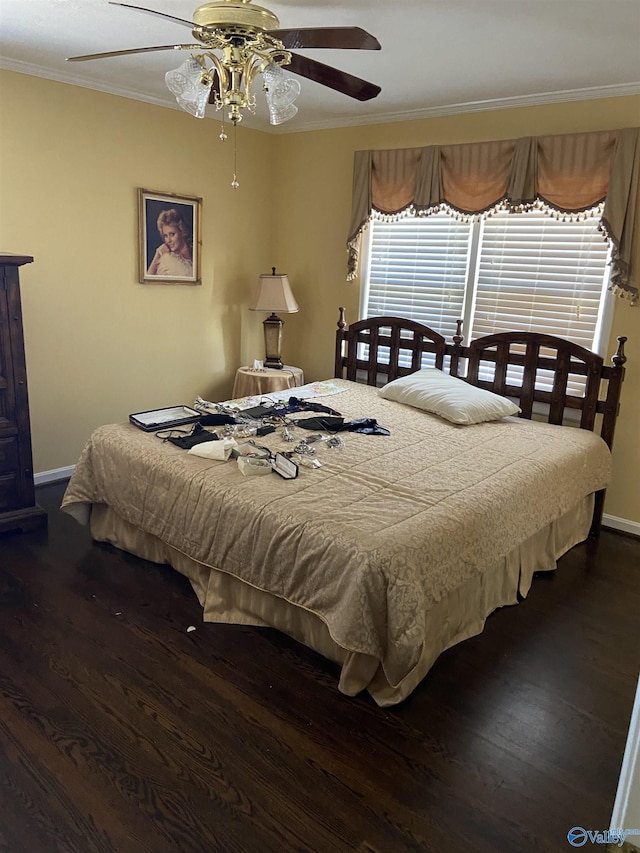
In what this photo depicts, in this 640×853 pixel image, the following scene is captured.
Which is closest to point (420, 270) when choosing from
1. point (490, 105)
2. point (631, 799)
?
point (490, 105)

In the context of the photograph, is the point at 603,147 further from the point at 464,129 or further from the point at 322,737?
the point at 322,737

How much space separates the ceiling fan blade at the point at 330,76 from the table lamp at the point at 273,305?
2.30m

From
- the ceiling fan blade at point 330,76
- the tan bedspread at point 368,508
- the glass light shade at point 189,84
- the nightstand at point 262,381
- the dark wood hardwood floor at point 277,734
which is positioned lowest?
the dark wood hardwood floor at point 277,734

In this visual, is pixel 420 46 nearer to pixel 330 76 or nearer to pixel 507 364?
pixel 330 76

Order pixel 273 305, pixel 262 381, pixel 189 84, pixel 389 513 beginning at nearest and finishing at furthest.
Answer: pixel 189 84
pixel 389 513
pixel 262 381
pixel 273 305

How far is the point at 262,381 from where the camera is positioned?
15.1 ft

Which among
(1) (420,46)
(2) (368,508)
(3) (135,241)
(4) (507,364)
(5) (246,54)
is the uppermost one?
(1) (420,46)

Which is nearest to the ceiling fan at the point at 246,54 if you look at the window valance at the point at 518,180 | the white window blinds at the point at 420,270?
the window valance at the point at 518,180

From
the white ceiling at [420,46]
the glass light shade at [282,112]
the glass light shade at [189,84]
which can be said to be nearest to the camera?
the glass light shade at [189,84]

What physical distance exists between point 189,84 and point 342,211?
2.67 meters

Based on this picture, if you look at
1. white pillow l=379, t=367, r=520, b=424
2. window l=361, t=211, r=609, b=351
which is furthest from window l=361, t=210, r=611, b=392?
white pillow l=379, t=367, r=520, b=424

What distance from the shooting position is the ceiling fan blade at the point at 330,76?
225 cm

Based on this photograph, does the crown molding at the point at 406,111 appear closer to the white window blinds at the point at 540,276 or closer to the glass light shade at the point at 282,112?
the white window blinds at the point at 540,276

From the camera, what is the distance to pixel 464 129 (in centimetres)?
400
